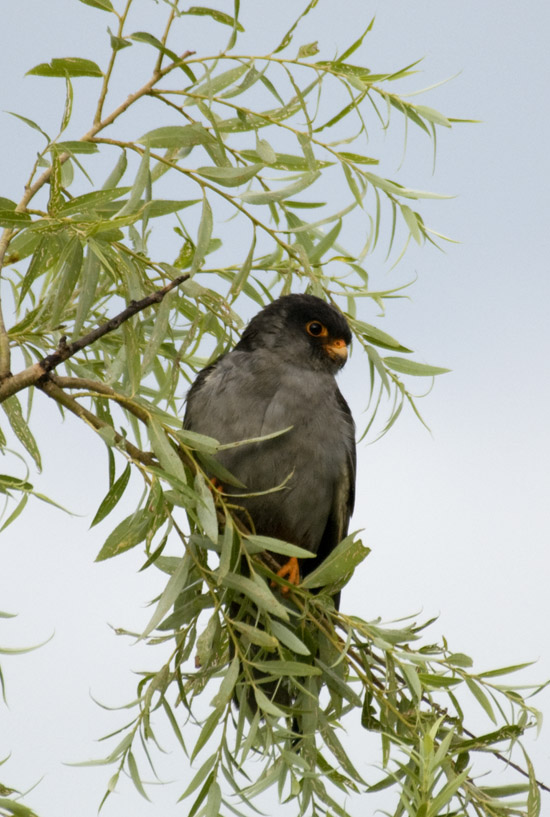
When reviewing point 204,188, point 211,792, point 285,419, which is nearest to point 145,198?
point 204,188

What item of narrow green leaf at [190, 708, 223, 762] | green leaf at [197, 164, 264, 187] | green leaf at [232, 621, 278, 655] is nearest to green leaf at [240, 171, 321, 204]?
green leaf at [197, 164, 264, 187]

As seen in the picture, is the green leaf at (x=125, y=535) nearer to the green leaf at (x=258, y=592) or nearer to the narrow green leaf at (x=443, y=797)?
the green leaf at (x=258, y=592)

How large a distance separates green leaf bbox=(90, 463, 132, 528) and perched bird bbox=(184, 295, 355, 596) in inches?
45.8

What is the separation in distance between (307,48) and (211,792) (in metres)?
2.51

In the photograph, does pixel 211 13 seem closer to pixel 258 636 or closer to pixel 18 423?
pixel 18 423

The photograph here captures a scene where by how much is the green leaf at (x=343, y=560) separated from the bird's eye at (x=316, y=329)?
1998 mm

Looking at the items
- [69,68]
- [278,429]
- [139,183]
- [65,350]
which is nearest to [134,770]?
[65,350]

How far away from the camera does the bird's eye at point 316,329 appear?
5160 millimetres

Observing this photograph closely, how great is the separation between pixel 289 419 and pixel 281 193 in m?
1.39

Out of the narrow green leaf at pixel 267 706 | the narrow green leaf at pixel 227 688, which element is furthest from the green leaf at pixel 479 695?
the narrow green leaf at pixel 227 688

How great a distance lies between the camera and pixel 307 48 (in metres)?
3.64

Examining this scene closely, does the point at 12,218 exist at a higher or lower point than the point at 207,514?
higher

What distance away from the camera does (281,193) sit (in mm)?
3553

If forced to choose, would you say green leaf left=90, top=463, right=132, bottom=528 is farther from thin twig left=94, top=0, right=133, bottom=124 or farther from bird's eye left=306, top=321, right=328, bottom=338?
bird's eye left=306, top=321, right=328, bottom=338
